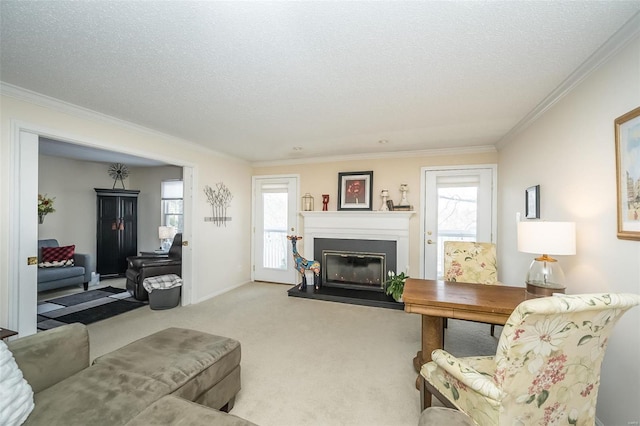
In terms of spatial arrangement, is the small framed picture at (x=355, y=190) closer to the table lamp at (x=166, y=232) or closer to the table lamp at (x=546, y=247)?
the table lamp at (x=546, y=247)

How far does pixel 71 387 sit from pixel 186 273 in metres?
2.71

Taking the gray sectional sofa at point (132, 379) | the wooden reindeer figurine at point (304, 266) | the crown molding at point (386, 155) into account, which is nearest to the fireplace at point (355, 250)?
the wooden reindeer figurine at point (304, 266)

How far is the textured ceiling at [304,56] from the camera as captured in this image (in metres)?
1.35

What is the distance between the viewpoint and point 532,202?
260 cm

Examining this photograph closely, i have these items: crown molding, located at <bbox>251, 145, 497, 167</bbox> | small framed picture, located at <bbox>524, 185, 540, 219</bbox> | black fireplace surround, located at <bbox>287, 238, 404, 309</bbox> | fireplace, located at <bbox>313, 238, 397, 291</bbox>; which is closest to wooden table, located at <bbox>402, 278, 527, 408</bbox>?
small framed picture, located at <bbox>524, 185, 540, 219</bbox>

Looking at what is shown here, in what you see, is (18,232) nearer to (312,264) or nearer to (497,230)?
(312,264)

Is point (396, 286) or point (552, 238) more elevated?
point (552, 238)

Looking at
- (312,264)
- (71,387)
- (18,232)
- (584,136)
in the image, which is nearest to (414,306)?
(584,136)

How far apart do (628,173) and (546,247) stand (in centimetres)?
58

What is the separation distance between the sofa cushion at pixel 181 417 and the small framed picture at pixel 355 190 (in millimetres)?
3695

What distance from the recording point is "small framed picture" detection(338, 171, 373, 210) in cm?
450

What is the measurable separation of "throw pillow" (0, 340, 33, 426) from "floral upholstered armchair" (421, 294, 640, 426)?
6.24 feet

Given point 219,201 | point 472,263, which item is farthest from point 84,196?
point 472,263

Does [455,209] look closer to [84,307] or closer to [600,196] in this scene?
[600,196]
